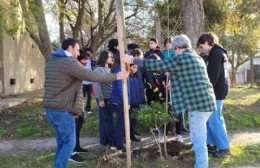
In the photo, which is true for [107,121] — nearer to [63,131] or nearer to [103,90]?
[103,90]

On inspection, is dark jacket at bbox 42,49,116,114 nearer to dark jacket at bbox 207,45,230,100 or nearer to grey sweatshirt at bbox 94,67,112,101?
grey sweatshirt at bbox 94,67,112,101

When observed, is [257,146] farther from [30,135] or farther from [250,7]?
[250,7]

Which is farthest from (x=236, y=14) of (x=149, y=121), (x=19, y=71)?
(x=149, y=121)

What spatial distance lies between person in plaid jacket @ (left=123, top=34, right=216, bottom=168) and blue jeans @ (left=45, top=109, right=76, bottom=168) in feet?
3.77

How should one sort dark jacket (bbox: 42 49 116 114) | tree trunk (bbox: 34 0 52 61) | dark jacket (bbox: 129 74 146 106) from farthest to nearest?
tree trunk (bbox: 34 0 52 61)
dark jacket (bbox: 129 74 146 106)
dark jacket (bbox: 42 49 116 114)

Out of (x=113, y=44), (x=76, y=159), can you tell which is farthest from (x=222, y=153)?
(x=113, y=44)

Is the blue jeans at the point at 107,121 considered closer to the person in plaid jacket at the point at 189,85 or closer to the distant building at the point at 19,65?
the person in plaid jacket at the point at 189,85

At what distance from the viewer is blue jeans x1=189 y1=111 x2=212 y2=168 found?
18.8ft

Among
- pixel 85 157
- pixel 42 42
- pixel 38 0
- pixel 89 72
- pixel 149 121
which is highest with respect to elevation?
pixel 38 0

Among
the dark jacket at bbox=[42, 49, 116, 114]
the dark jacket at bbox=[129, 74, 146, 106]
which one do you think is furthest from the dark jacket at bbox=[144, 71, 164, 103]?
the dark jacket at bbox=[42, 49, 116, 114]

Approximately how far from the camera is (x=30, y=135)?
9.18 metres

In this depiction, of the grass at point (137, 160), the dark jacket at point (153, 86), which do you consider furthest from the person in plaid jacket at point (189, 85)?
the dark jacket at point (153, 86)

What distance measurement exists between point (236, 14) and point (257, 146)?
13533mm

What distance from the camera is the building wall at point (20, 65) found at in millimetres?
17047
